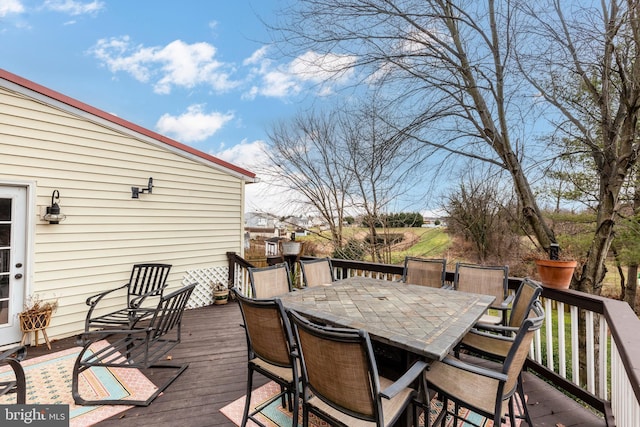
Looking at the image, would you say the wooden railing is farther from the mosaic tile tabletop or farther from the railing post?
the railing post

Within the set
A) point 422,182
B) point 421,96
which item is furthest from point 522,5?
point 422,182

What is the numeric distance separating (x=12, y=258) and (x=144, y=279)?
1555 millimetres

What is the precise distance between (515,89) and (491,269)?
2.56 metres

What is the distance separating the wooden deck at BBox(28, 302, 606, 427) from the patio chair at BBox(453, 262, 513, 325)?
2.46ft

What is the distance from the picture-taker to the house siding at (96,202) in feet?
12.6

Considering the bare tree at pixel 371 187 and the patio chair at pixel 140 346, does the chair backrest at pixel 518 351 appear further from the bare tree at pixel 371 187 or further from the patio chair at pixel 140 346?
the bare tree at pixel 371 187

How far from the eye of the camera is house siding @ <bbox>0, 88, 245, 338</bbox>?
12.6ft

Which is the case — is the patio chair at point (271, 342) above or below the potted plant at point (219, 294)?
above

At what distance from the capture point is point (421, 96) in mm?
4223

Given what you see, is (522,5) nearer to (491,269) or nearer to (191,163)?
(491,269)

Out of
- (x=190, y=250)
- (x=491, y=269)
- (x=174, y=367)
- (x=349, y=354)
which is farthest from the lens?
(x=190, y=250)
